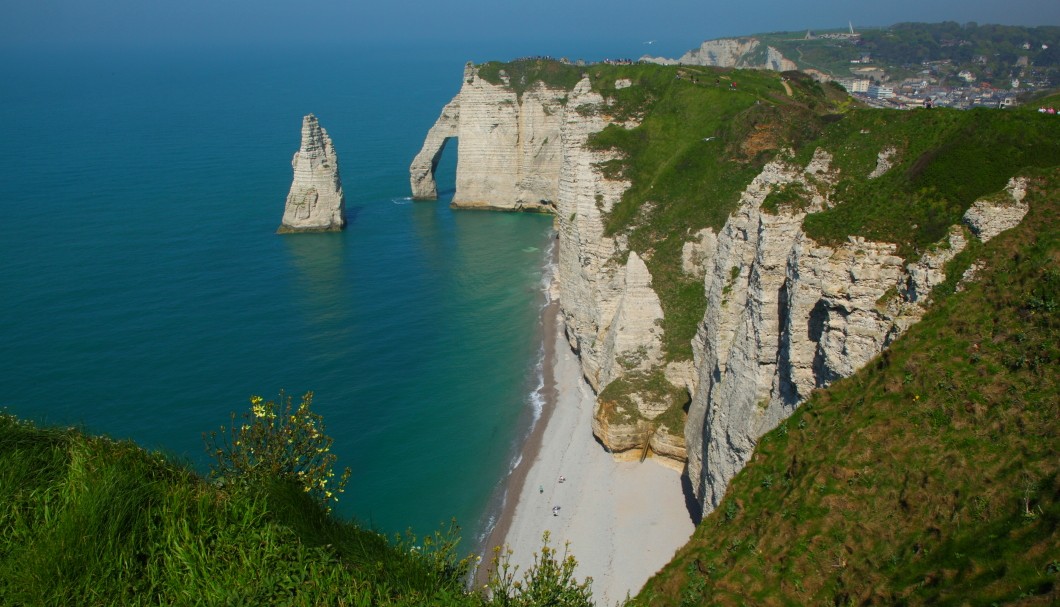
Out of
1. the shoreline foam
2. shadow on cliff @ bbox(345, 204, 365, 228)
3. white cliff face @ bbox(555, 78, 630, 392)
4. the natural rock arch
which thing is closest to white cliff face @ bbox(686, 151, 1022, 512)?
the shoreline foam

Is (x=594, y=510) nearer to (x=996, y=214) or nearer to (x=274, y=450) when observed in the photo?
(x=274, y=450)

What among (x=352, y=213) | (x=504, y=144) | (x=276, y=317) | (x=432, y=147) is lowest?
(x=276, y=317)

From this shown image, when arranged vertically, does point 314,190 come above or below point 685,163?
below

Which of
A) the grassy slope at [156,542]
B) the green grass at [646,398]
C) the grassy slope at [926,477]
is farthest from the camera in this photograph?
the green grass at [646,398]

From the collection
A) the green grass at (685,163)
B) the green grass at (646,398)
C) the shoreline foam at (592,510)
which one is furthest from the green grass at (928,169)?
the shoreline foam at (592,510)

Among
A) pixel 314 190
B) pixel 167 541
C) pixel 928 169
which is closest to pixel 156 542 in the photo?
pixel 167 541

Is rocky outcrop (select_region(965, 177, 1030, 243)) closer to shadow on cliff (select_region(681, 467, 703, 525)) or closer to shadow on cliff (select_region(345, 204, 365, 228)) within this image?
shadow on cliff (select_region(681, 467, 703, 525))

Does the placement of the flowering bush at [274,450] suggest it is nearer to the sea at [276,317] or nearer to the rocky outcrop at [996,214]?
the sea at [276,317]
